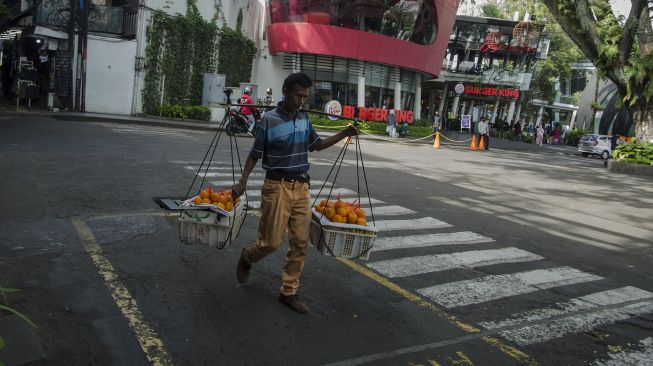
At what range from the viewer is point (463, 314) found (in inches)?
196

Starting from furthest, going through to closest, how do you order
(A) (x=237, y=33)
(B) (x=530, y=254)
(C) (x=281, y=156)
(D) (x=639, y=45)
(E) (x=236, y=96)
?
(A) (x=237, y=33)
(E) (x=236, y=96)
(D) (x=639, y=45)
(B) (x=530, y=254)
(C) (x=281, y=156)

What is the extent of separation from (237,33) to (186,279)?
29475mm

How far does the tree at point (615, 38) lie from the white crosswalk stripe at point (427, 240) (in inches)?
591

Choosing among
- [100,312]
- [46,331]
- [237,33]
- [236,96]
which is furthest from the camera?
[237,33]

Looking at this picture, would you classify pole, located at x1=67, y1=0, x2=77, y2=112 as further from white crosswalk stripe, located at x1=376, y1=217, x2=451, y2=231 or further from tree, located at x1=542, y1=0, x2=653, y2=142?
white crosswalk stripe, located at x1=376, y1=217, x2=451, y2=231

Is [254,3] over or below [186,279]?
over

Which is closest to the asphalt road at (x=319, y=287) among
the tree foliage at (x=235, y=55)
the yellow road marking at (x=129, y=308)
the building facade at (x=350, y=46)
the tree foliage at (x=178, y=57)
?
the yellow road marking at (x=129, y=308)

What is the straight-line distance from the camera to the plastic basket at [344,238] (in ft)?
15.5

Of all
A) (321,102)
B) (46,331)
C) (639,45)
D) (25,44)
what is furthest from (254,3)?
(46,331)

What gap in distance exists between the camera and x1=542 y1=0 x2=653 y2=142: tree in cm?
1995

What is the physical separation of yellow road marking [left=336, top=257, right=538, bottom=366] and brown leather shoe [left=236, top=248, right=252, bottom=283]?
4.67 feet

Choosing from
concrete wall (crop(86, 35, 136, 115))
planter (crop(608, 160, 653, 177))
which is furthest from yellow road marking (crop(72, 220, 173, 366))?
planter (crop(608, 160, 653, 177))

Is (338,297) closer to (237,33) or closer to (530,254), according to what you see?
(530,254)

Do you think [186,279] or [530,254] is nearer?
[186,279]
